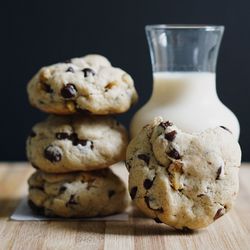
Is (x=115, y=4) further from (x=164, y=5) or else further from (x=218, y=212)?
(x=218, y=212)

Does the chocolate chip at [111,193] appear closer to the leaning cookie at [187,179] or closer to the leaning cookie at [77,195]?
the leaning cookie at [77,195]

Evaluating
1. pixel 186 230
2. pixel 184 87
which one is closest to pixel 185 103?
pixel 184 87

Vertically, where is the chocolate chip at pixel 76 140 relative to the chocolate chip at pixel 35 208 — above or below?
above

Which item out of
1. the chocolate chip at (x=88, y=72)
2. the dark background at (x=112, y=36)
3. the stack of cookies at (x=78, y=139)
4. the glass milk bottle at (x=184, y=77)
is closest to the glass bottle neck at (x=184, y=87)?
the glass milk bottle at (x=184, y=77)

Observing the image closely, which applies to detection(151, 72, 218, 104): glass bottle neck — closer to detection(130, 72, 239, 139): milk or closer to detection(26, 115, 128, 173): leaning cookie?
detection(130, 72, 239, 139): milk

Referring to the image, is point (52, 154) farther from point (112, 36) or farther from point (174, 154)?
point (112, 36)

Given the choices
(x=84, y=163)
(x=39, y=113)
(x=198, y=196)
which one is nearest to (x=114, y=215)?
(x=84, y=163)
